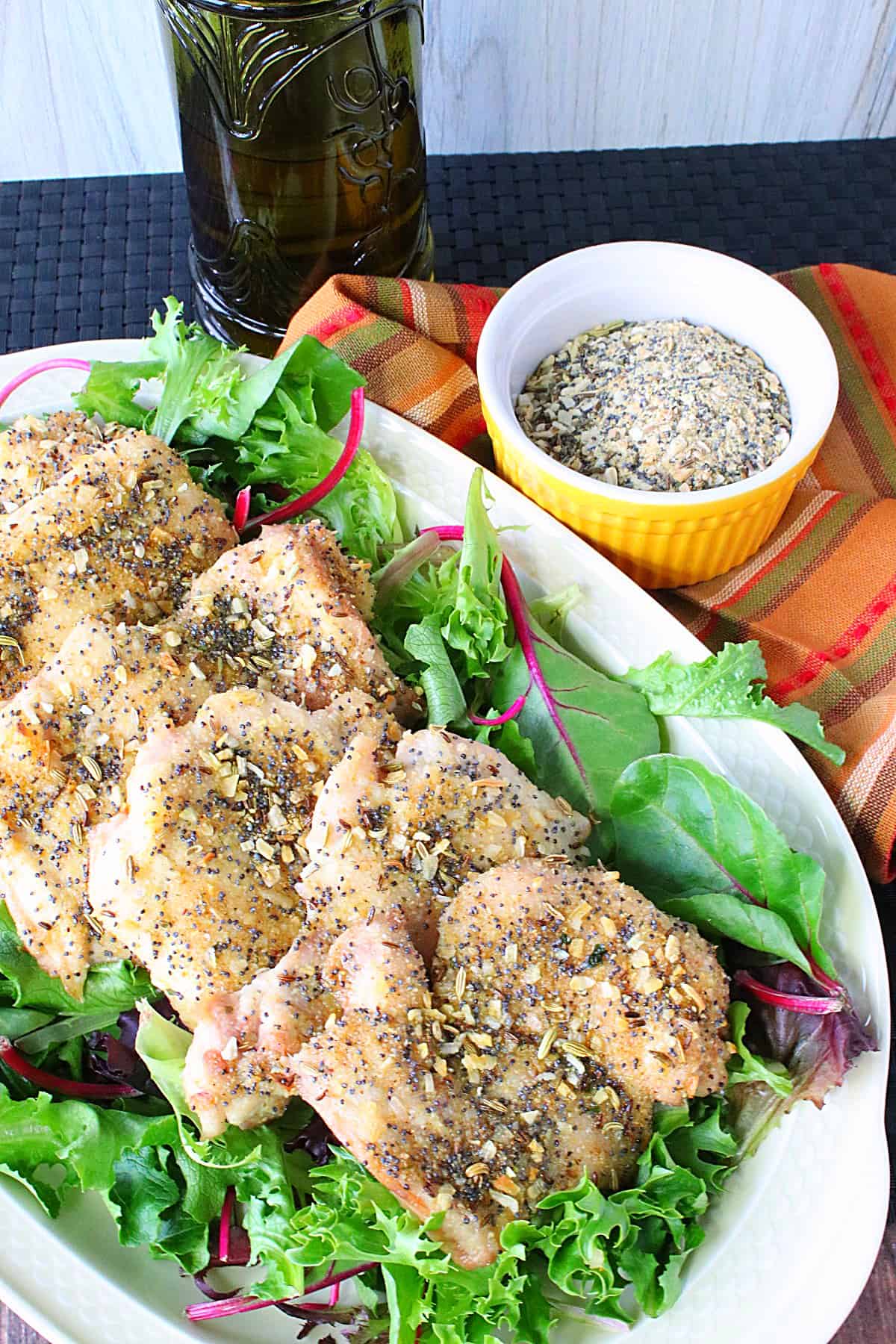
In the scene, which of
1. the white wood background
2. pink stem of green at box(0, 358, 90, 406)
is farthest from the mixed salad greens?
the white wood background

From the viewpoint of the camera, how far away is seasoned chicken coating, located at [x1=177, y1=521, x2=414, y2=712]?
2.17 metres

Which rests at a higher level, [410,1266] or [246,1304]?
[410,1266]

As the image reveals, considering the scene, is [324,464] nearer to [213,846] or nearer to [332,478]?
[332,478]

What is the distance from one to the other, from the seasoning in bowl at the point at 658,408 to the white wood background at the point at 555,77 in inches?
49.3

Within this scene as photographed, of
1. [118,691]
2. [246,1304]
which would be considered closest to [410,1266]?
[246,1304]

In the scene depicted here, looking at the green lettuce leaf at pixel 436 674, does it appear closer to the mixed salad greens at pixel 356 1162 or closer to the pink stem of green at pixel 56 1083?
the mixed salad greens at pixel 356 1162

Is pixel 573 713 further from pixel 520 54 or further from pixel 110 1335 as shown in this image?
pixel 520 54

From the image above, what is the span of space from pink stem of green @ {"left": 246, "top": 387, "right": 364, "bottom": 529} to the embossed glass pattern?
0.51 meters

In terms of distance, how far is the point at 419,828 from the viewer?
6.46 ft

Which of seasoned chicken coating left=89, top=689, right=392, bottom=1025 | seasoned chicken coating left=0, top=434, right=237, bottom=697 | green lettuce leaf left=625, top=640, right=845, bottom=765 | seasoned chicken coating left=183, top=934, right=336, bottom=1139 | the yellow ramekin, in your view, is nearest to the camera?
seasoned chicken coating left=183, top=934, right=336, bottom=1139

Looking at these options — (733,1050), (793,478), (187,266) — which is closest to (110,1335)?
(733,1050)

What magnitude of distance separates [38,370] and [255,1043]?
148 centimetres

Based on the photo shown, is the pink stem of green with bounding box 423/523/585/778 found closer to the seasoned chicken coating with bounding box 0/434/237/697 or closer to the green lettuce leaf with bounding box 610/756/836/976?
the green lettuce leaf with bounding box 610/756/836/976

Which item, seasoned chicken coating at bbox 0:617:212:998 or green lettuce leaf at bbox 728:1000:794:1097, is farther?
seasoned chicken coating at bbox 0:617:212:998
